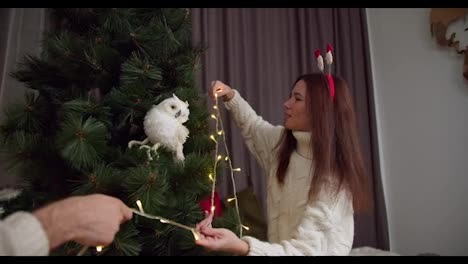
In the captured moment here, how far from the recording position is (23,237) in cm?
52

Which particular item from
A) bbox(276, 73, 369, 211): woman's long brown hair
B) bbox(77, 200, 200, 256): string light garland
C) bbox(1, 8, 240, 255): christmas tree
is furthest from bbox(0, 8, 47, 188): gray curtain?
bbox(276, 73, 369, 211): woman's long brown hair

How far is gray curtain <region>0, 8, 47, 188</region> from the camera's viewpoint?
4.78 feet

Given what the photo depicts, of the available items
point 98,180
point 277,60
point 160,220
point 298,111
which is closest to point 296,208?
point 298,111

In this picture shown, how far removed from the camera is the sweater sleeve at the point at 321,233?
97 cm

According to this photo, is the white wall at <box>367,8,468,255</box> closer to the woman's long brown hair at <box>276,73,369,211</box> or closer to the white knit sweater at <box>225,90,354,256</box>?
the woman's long brown hair at <box>276,73,369,211</box>

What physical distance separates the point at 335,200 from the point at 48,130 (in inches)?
30.8

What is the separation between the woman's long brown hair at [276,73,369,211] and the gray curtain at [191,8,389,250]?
64cm

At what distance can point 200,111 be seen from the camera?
3.12 feet

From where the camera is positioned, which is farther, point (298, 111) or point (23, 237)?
point (298, 111)

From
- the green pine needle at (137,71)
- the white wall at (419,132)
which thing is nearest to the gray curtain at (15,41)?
the green pine needle at (137,71)

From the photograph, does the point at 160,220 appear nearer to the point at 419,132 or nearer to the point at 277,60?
the point at 277,60

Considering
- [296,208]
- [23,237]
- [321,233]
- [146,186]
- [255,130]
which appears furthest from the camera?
[255,130]

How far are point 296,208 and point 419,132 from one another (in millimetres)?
1213
